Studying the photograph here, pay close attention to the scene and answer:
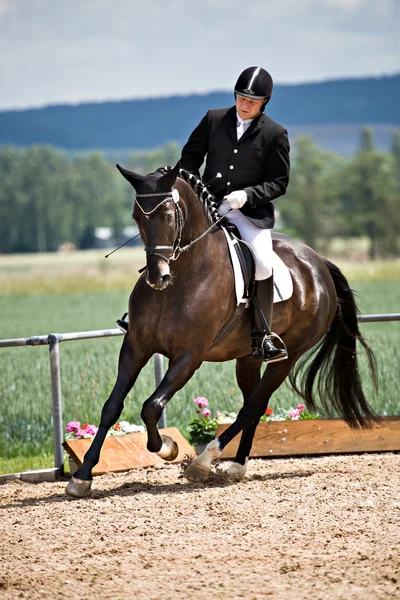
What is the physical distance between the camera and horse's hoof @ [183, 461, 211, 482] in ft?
22.5

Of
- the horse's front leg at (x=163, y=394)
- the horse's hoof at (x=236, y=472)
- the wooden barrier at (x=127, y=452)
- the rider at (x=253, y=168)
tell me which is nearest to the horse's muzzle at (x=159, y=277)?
the horse's front leg at (x=163, y=394)

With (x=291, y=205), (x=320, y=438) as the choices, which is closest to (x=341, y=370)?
(x=320, y=438)

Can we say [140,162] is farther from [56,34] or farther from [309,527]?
[309,527]

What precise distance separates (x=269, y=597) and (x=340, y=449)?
414 centimetres

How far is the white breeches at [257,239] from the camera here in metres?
6.83

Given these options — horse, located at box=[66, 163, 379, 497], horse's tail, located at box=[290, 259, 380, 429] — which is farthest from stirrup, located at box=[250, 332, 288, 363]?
horse's tail, located at box=[290, 259, 380, 429]

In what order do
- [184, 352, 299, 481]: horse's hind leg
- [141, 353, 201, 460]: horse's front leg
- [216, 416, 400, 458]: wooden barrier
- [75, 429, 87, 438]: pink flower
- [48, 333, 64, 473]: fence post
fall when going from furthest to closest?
1. [216, 416, 400, 458]: wooden barrier
2. [75, 429, 87, 438]: pink flower
3. [48, 333, 64, 473]: fence post
4. [184, 352, 299, 481]: horse's hind leg
5. [141, 353, 201, 460]: horse's front leg

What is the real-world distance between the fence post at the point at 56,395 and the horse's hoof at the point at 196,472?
1.28 m

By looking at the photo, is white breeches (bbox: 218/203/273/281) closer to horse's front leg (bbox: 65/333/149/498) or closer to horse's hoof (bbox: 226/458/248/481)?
horse's front leg (bbox: 65/333/149/498)

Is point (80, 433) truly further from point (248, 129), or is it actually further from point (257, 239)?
point (248, 129)

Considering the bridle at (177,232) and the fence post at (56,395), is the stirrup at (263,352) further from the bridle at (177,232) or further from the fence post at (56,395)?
the fence post at (56,395)

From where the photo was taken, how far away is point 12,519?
19.0 feet

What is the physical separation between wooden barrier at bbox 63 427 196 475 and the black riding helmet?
3.03 metres

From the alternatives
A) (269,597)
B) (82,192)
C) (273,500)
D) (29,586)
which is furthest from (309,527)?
(82,192)
